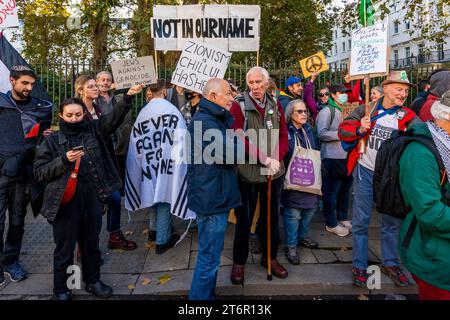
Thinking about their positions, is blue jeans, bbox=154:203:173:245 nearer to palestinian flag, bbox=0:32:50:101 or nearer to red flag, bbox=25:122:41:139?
red flag, bbox=25:122:41:139

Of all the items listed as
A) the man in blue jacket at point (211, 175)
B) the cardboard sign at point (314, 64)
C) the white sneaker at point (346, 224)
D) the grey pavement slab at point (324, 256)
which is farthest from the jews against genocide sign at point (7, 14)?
the white sneaker at point (346, 224)

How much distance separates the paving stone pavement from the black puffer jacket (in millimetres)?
1040

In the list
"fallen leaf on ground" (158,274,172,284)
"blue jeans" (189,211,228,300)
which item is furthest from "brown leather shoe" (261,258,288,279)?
"fallen leaf on ground" (158,274,172,284)

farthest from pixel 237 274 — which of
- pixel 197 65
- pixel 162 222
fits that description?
pixel 197 65

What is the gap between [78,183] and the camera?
356 centimetres

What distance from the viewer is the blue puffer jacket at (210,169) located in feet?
10.2

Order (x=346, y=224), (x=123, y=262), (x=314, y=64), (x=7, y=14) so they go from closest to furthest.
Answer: (x=123, y=262), (x=7, y=14), (x=346, y=224), (x=314, y=64)

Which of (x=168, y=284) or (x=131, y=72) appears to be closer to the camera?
(x=168, y=284)

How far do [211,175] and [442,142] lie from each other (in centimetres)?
170

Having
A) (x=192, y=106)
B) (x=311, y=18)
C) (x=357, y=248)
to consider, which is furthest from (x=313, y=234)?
(x=311, y=18)

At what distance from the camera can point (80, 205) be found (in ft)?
11.7

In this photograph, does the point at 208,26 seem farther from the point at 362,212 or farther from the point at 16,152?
the point at 362,212

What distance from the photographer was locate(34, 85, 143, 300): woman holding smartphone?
133 inches
